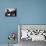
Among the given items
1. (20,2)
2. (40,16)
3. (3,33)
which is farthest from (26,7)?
(3,33)

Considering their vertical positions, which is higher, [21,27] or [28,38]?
[21,27]

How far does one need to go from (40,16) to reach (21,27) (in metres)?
0.58

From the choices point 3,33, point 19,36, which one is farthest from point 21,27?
point 3,33

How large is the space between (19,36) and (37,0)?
1039 mm

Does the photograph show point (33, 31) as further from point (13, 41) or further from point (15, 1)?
point (15, 1)

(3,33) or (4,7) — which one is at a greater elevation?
(4,7)

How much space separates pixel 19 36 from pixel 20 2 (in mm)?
879

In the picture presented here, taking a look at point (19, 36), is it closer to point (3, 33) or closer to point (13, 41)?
point (13, 41)

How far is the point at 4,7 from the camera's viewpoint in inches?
127

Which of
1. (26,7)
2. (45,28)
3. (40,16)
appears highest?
(26,7)

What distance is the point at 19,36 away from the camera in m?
3.10

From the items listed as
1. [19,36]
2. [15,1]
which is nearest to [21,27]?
[19,36]

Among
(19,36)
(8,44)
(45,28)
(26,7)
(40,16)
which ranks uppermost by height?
(26,7)

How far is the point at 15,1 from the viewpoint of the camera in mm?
3232
